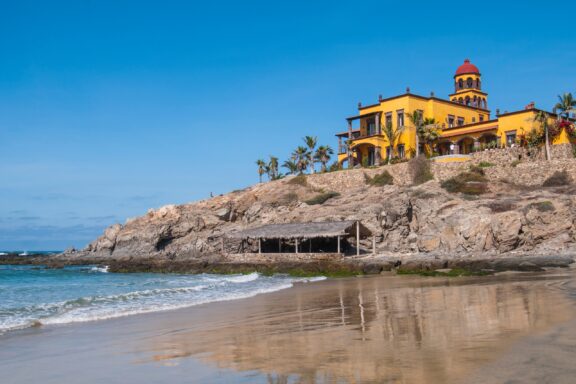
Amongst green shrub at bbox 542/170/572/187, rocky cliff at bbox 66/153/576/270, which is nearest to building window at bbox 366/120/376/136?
rocky cliff at bbox 66/153/576/270

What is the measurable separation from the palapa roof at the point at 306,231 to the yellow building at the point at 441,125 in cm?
1387

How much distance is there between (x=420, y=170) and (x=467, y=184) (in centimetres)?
485

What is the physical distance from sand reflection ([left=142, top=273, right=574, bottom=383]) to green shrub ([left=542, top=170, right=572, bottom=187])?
966 inches

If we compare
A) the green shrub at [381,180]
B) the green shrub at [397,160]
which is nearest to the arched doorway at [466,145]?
the green shrub at [397,160]

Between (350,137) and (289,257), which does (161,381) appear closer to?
(289,257)

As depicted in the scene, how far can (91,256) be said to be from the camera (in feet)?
189

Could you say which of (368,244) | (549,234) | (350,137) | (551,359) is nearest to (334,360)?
(551,359)

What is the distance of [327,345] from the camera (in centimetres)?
882

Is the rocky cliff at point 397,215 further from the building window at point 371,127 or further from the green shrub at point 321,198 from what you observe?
the building window at point 371,127

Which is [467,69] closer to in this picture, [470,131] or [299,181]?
[470,131]

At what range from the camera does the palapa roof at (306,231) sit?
34.7 metres

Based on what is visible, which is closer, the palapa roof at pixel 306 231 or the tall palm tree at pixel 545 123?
the palapa roof at pixel 306 231

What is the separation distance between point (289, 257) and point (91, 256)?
29703 mm

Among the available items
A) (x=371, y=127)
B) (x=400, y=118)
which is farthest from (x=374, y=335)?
(x=371, y=127)
